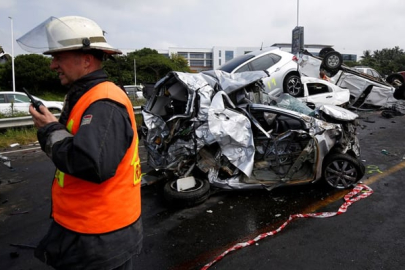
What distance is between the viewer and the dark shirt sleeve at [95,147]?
1221 mm

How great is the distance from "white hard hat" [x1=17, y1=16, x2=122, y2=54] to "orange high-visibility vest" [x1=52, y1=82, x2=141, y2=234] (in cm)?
21

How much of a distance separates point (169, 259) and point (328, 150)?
9.46 ft

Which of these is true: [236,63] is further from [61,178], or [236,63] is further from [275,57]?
[61,178]

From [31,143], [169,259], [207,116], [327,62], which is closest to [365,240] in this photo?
[169,259]

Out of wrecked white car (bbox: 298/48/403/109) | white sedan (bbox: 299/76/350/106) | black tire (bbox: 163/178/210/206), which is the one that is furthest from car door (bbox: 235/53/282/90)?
black tire (bbox: 163/178/210/206)

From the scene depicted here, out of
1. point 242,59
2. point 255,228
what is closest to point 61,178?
point 255,228

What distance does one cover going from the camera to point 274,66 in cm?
945

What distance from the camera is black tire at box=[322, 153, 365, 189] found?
4629 millimetres

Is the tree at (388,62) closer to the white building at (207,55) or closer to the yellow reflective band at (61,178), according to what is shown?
the white building at (207,55)

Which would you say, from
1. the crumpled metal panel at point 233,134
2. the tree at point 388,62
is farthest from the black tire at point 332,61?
the tree at point 388,62

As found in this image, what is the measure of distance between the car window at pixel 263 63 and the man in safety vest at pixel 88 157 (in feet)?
26.8

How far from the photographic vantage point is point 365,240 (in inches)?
129

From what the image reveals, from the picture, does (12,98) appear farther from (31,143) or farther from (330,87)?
(330,87)

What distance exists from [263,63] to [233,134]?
18.9 ft
